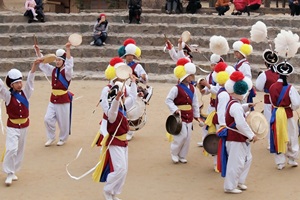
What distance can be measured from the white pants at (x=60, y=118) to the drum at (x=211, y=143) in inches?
110

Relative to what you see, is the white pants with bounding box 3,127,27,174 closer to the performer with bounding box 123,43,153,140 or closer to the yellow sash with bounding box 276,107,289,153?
the performer with bounding box 123,43,153,140

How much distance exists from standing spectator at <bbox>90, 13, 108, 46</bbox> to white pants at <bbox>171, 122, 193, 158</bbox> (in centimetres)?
885

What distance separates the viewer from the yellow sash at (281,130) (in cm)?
960

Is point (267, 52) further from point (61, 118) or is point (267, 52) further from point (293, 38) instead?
point (61, 118)

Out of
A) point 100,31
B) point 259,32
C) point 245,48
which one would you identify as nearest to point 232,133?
point 245,48

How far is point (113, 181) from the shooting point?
809 cm

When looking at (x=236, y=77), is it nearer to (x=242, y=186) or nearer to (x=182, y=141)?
(x=242, y=186)

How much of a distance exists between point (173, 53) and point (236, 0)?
8.27 m

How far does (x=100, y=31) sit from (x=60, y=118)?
7709 millimetres

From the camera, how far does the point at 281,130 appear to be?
9672 millimetres

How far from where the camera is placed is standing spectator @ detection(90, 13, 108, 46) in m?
18.3

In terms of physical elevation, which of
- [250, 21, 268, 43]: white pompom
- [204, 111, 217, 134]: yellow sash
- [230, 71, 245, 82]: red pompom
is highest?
[250, 21, 268, 43]: white pompom

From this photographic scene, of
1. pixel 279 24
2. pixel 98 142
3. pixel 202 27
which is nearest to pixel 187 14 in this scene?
pixel 202 27

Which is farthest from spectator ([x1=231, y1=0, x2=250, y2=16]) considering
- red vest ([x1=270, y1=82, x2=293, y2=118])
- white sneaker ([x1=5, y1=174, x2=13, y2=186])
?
white sneaker ([x1=5, y1=174, x2=13, y2=186])
